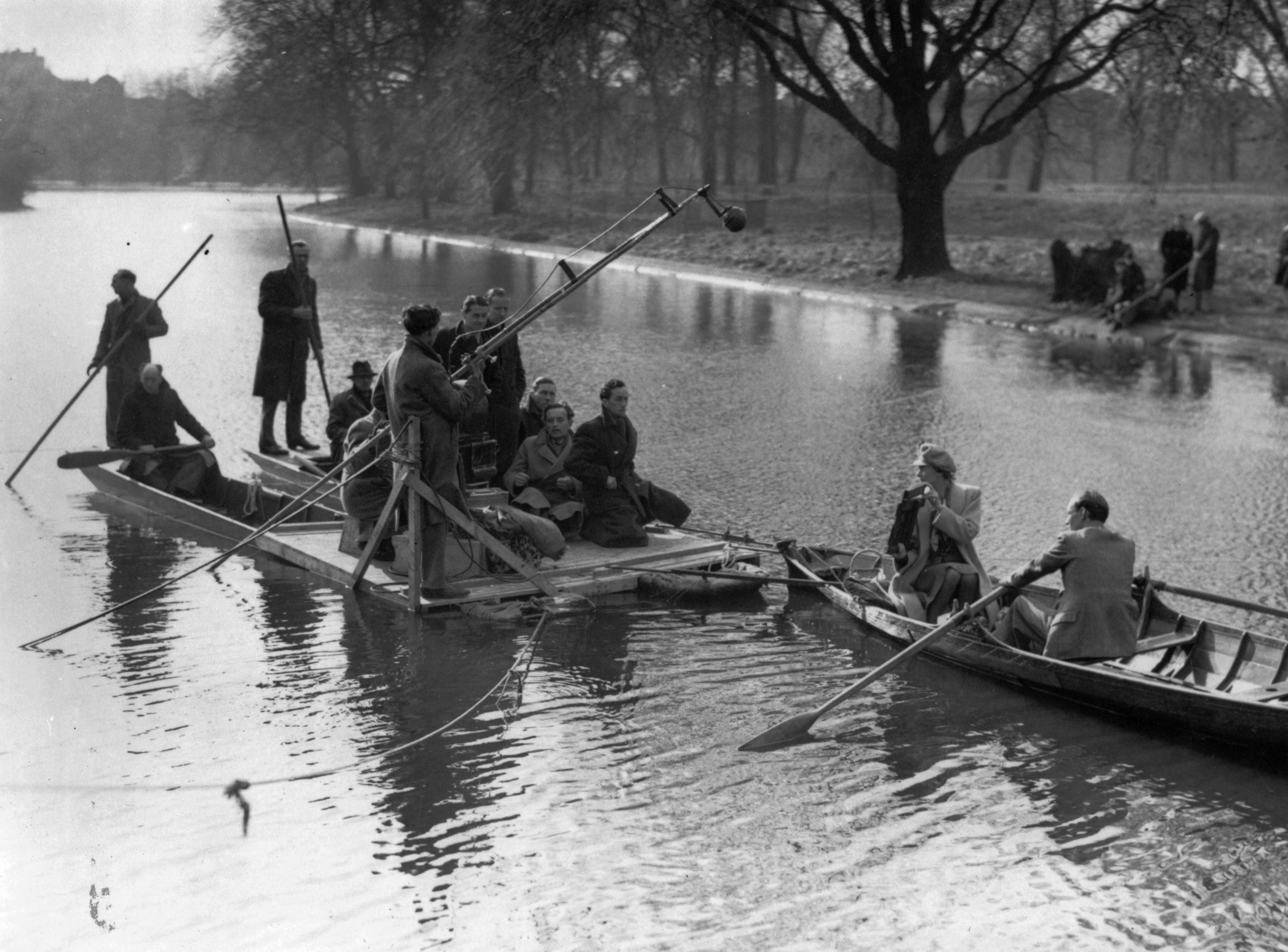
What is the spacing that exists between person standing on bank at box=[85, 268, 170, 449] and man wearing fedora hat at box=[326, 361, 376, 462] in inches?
109

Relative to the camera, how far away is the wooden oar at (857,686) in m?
9.27

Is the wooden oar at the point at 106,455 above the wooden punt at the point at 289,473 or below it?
above

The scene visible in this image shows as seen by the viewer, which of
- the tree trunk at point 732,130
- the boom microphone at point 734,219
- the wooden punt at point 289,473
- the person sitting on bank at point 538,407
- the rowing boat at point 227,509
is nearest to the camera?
the boom microphone at point 734,219

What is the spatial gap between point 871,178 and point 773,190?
1111 cm

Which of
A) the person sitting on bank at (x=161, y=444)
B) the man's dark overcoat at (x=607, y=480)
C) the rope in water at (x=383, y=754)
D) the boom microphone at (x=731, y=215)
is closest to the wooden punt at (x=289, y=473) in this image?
the person sitting on bank at (x=161, y=444)

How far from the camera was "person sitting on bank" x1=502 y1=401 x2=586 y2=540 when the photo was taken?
42.2ft

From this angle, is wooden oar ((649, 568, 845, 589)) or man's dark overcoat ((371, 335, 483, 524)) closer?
man's dark overcoat ((371, 335, 483, 524))

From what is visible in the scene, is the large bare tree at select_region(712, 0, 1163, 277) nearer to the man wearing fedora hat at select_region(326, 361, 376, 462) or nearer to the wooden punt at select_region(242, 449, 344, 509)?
the wooden punt at select_region(242, 449, 344, 509)

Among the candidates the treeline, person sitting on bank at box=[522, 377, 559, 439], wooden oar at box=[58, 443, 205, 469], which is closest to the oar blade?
person sitting on bank at box=[522, 377, 559, 439]

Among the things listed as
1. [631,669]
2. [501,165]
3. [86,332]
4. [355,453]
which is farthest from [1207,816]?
[501,165]

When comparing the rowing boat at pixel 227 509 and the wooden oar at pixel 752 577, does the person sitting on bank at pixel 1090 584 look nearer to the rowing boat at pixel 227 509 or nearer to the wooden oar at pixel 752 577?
the wooden oar at pixel 752 577

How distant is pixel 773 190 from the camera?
58.1 meters

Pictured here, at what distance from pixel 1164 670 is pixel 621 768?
3729 millimetres

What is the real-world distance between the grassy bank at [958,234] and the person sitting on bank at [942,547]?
61.6 feet
